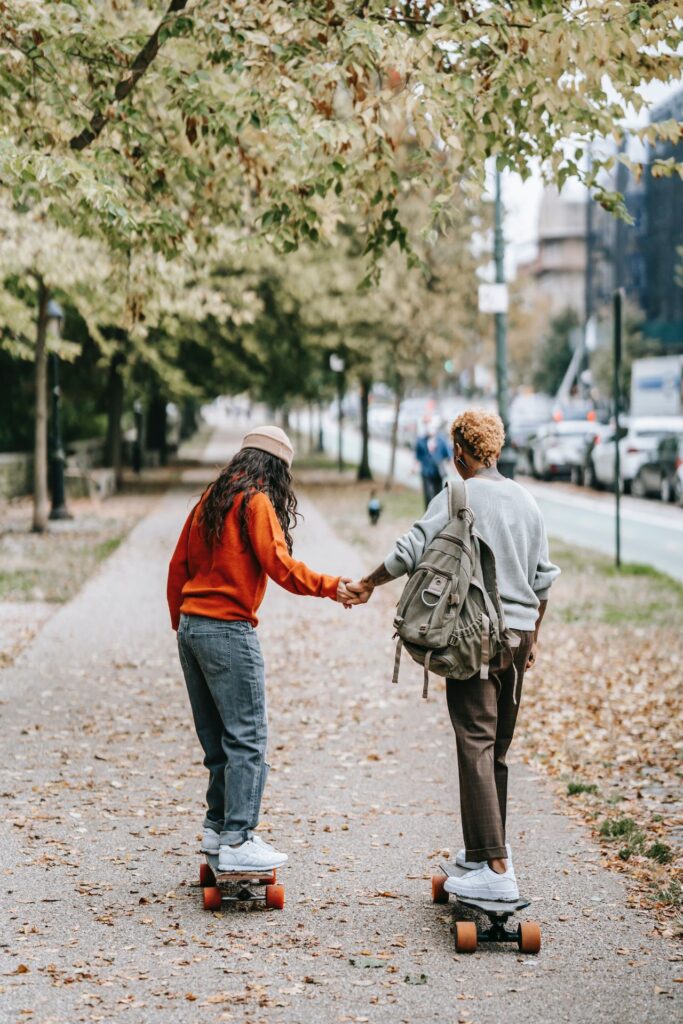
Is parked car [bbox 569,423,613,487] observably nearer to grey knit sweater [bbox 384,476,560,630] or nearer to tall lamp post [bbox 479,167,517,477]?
tall lamp post [bbox 479,167,517,477]

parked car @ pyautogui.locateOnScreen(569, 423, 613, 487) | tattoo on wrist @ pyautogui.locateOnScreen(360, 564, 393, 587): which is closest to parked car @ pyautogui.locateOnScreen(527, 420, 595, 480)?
parked car @ pyautogui.locateOnScreen(569, 423, 613, 487)

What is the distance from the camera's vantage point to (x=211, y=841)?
5.34 m

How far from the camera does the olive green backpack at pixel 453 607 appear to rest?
15.5 feet

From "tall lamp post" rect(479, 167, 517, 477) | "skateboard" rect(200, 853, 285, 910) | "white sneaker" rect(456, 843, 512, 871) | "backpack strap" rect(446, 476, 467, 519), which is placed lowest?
"skateboard" rect(200, 853, 285, 910)

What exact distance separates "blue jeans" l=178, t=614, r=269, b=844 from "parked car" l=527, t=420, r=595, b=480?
105 feet

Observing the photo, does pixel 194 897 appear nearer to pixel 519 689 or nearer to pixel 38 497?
pixel 519 689

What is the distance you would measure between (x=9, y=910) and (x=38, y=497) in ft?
55.2

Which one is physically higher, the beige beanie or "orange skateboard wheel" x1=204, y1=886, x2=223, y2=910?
the beige beanie

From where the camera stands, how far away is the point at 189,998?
4312 mm

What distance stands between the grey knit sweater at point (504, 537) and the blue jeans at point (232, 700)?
0.66 meters

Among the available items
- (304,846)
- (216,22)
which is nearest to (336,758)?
(304,846)

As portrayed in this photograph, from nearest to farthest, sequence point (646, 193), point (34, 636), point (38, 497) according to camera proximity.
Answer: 1. point (34, 636)
2. point (38, 497)
3. point (646, 193)

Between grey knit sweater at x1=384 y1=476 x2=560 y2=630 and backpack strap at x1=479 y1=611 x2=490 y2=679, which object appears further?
grey knit sweater at x1=384 y1=476 x2=560 y2=630

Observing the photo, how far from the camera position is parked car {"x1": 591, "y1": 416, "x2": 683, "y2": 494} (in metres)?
31.6
